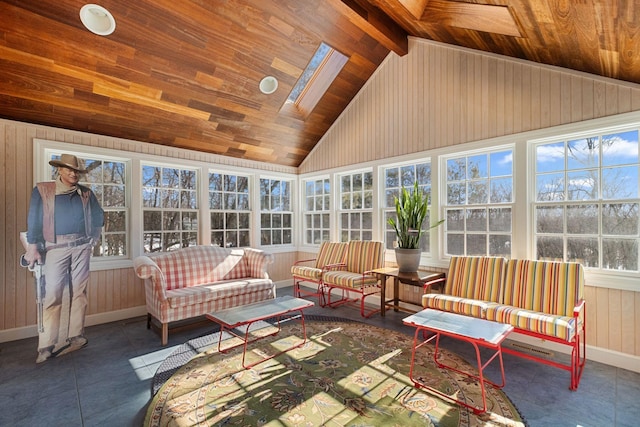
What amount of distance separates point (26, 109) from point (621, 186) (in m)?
6.09

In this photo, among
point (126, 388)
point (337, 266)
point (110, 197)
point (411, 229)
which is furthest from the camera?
point (337, 266)

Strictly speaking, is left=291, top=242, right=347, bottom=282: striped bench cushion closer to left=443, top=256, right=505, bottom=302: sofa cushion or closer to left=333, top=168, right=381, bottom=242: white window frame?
left=333, top=168, right=381, bottom=242: white window frame

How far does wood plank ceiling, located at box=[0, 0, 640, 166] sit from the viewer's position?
2.46m

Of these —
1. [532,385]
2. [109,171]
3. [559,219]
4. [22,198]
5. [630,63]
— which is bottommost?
[532,385]

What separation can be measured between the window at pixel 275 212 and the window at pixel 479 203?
3081 millimetres

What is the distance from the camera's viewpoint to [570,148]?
10.1 feet

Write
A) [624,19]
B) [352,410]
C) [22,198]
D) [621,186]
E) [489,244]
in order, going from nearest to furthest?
[624,19], [352,410], [621,186], [22,198], [489,244]

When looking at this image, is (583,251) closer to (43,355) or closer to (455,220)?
(455,220)

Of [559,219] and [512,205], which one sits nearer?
[559,219]

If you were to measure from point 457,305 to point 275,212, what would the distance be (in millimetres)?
3722

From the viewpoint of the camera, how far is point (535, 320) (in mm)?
2475

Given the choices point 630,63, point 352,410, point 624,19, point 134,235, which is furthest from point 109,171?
point 630,63

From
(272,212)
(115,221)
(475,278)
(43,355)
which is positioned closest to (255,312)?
(43,355)

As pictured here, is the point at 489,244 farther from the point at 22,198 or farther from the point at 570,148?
the point at 22,198
